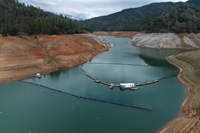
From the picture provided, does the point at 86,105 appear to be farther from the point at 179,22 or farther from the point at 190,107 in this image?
the point at 179,22

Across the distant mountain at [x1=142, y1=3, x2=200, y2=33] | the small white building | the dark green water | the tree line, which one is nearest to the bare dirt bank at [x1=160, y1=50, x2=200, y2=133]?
the dark green water

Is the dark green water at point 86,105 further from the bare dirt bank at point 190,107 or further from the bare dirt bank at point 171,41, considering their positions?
the bare dirt bank at point 171,41

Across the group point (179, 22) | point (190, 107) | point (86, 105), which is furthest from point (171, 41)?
point (86, 105)

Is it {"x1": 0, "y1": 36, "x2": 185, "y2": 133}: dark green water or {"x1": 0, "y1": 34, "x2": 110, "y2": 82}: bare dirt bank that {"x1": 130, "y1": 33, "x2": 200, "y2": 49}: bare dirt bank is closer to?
{"x1": 0, "y1": 34, "x2": 110, "y2": 82}: bare dirt bank

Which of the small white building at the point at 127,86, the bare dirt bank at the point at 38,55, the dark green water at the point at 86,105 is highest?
the bare dirt bank at the point at 38,55

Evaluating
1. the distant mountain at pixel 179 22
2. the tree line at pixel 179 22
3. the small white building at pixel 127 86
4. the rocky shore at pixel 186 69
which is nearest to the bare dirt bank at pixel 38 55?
the small white building at pixel 127 86

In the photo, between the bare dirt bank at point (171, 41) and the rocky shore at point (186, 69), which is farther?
the bare dirt bank at point (171, 41)

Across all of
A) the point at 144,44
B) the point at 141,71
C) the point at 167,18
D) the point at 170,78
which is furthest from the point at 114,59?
the point at 167,18
